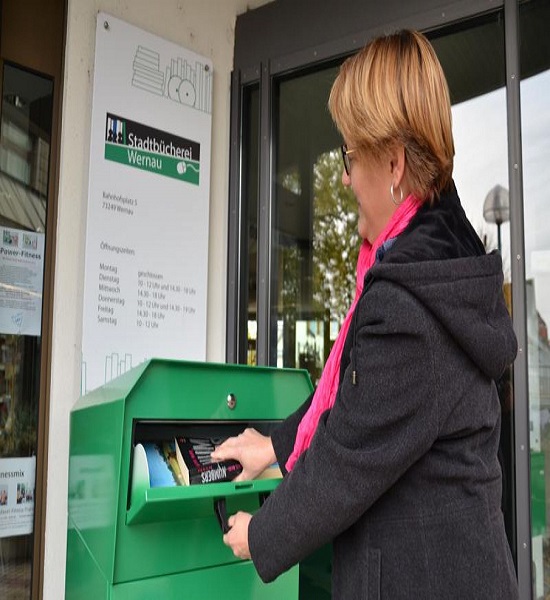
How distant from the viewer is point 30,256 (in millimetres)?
2805

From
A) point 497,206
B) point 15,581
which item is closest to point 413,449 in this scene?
point 497,206

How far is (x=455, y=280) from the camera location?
3.77ft

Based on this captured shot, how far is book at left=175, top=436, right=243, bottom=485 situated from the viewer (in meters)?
1.62

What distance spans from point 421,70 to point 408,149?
0.47 feet

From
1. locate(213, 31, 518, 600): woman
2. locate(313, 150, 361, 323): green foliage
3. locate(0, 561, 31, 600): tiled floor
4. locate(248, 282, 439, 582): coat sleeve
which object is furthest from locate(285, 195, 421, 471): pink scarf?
locate(313, 150, 361, 323): green foliage

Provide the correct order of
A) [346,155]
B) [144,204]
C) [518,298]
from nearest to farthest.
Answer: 1. [346,155]
2. [518,298]
3. [144,204]

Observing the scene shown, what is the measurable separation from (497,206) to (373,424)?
1.87 m

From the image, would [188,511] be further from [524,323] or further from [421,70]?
[524,323]

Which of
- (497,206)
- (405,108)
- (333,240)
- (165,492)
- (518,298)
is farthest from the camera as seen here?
(333,240)

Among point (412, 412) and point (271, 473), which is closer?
point (412, 412)

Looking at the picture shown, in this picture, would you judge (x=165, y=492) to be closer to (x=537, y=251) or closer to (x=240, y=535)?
(x=240, y=535)

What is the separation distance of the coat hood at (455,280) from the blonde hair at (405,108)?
0.09 meters

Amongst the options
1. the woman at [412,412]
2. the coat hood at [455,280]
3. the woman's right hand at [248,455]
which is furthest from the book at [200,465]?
the coat hood at [455,280]

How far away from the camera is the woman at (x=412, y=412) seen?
1120 millimetres
